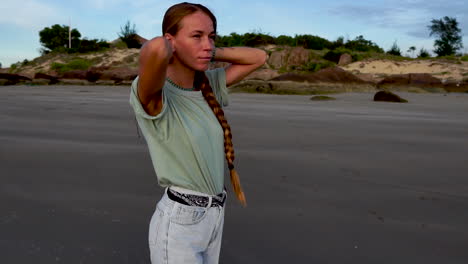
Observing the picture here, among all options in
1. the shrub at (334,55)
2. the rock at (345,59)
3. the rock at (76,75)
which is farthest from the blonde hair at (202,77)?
the shrub at (334,55)

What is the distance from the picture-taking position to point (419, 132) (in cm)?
530

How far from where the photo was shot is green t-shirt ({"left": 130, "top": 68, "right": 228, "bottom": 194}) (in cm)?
160

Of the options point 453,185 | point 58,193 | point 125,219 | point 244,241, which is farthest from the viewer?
point 453,185

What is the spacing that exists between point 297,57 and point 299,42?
6.21 metres

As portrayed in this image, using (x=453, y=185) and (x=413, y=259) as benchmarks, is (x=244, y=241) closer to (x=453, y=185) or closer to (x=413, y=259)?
(x=413, y=259)

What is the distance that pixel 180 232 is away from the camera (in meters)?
1.58

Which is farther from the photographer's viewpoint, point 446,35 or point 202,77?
point 446,35

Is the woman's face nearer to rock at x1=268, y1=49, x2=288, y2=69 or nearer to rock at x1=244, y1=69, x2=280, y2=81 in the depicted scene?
rock at x1=244, y1=69, x2=280, y2=81

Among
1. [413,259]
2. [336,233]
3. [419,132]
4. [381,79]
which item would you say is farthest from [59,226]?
[381,79]

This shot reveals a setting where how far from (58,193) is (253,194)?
1.18 m

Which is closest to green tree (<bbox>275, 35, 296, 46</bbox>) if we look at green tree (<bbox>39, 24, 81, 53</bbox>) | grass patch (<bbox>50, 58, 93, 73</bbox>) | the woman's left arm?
grass patch (<bbox>50, 58, 93, 73</bbox>)

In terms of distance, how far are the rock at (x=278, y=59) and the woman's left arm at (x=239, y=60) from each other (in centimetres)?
A: 1708

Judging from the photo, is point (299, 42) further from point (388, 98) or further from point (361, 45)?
point (388, 98)

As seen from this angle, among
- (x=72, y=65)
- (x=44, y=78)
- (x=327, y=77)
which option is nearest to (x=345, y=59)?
(x=327, y=77)
